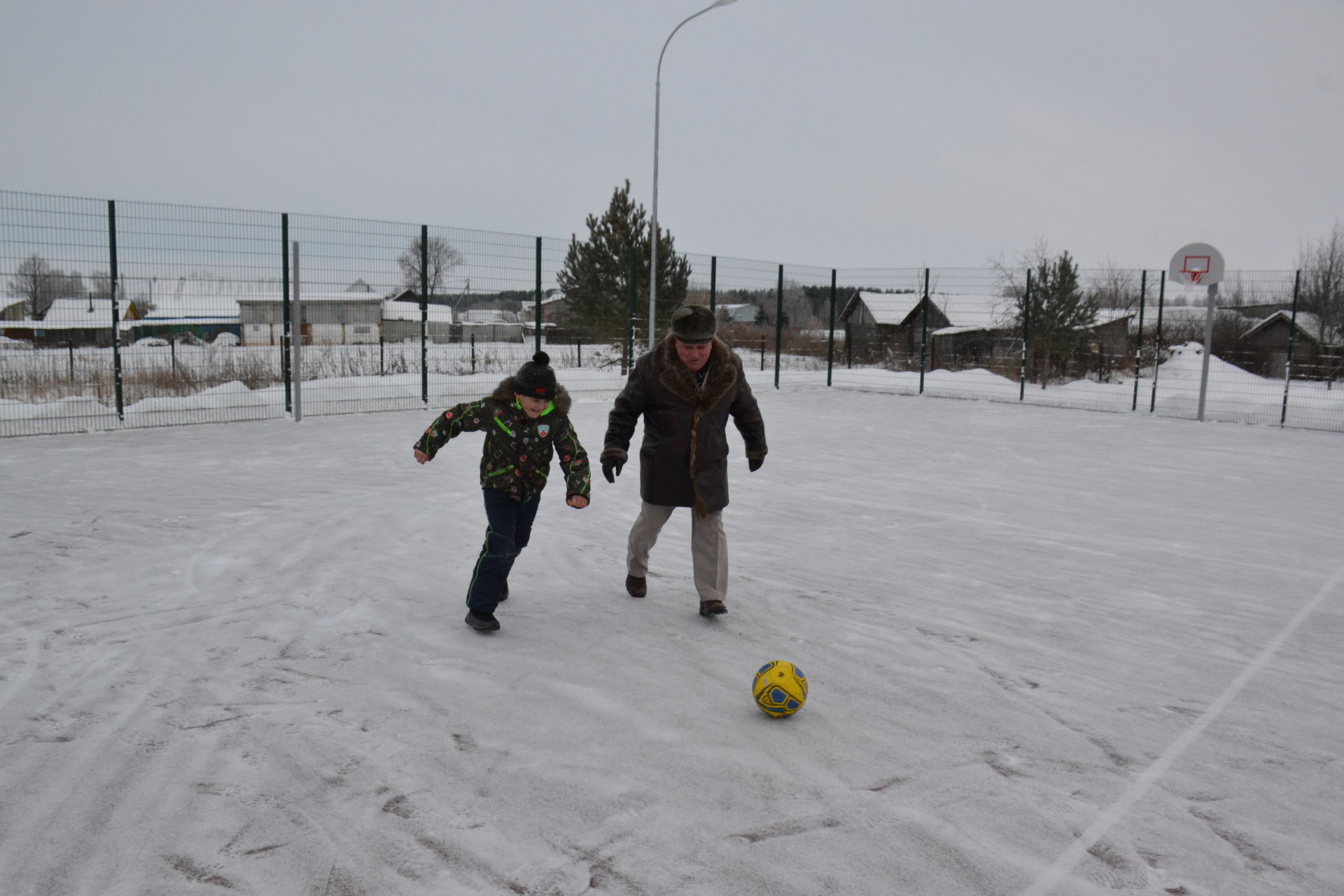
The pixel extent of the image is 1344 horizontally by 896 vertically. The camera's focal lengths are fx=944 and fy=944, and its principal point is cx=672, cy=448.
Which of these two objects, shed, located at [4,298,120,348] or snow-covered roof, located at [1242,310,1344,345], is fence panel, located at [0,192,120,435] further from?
snow-covered roof, located at [1242,310,1344,345]

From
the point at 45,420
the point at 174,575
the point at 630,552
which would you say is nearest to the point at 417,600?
the point at 630,552

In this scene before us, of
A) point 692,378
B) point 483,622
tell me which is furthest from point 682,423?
point 483,622

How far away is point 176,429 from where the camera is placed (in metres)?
11.7

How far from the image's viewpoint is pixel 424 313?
46.4 feet

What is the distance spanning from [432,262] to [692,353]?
33.7ft

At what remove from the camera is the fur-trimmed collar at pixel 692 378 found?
4.90 meters

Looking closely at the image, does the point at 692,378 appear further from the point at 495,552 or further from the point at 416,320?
the point at 416,320

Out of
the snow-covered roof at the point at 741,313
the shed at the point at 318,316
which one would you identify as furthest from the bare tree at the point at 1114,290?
the shed at the point at 318,316

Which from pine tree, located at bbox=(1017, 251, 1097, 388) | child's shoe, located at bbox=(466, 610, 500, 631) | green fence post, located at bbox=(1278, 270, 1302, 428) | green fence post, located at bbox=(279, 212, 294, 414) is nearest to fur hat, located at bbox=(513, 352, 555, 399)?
child's shoe, located at bbox=(466, 610, 500, 631)

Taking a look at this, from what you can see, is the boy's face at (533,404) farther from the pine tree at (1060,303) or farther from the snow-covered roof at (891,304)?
the pine tree at (1060,303)

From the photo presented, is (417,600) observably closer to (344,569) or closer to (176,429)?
(344,569)

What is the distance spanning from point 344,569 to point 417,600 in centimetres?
79

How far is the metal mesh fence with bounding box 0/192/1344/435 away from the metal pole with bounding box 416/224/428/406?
6 cm

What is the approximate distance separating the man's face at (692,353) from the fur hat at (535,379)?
0.70 metres
